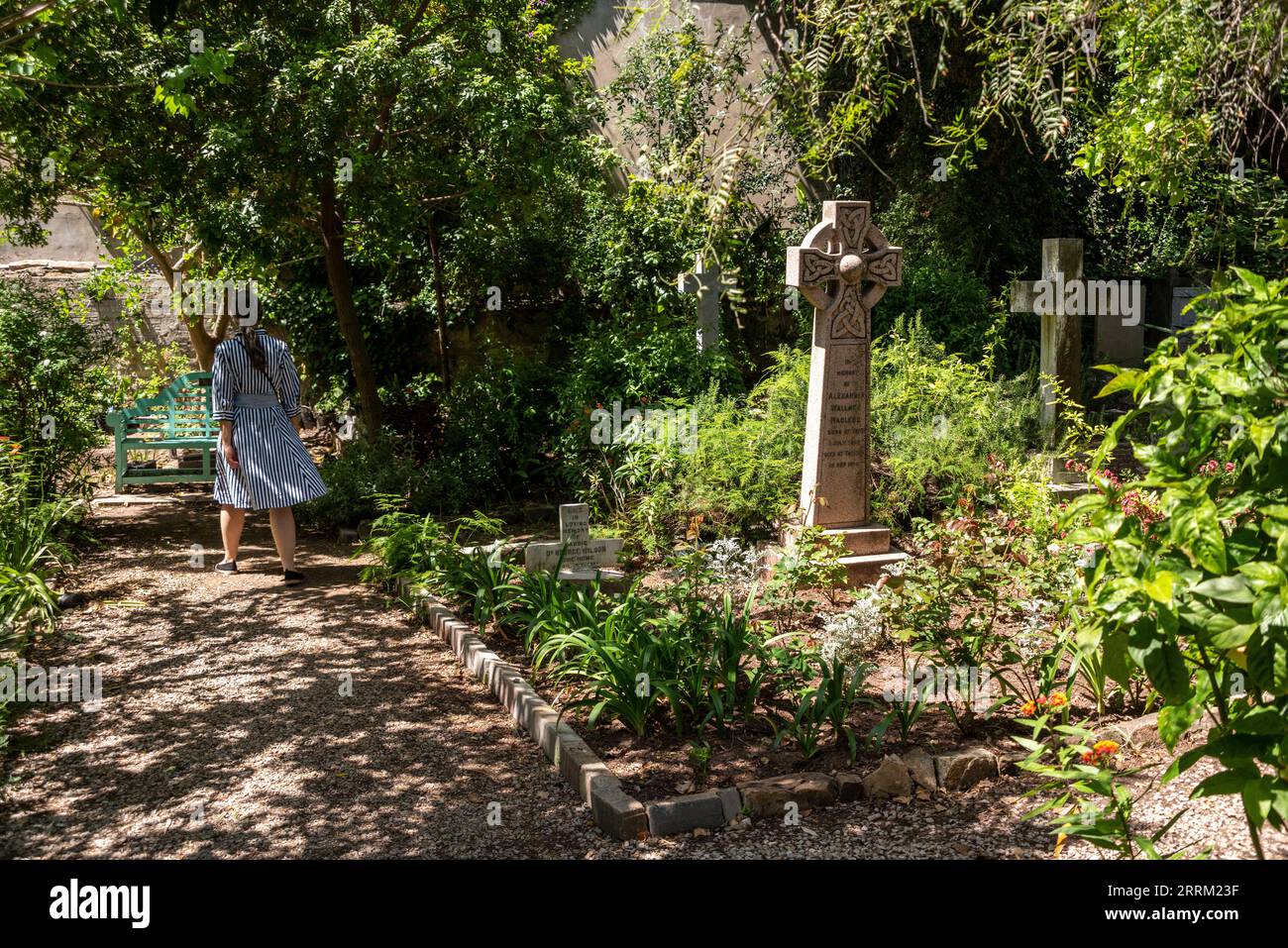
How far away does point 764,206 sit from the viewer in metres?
13.5

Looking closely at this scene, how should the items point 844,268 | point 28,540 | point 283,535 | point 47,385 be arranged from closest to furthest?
point 28,540 → point 844,268 → point 283,535 → point 47,385

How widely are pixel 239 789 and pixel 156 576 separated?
376 centimetres

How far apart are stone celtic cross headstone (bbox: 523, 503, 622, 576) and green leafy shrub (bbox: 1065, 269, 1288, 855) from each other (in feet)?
14.9

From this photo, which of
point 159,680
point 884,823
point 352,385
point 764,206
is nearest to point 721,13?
point 764,206

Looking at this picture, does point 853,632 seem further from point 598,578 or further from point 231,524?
point 231,524

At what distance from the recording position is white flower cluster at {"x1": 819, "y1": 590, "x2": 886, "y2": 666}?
5.49 meters

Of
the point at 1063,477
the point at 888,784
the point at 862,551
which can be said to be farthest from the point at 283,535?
the point at 1063,477

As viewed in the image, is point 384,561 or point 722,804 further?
point 384,561

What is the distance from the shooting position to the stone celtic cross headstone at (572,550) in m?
6.89

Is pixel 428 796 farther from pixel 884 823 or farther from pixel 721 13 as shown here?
pixel 721 13

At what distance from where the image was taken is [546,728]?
16.3ft

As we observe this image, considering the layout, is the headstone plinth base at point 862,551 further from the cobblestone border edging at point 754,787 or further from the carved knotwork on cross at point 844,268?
the cobblestone border edging at point 754,787

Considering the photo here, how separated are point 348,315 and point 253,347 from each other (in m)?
3.02

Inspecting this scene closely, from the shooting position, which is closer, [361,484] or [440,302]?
[361,484]
